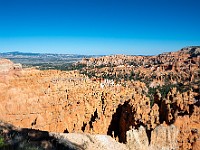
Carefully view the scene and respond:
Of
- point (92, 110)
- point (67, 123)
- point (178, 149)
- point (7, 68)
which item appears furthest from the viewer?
point (7, 68)

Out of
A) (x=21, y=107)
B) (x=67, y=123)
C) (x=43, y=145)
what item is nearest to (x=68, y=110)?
(x=67, y=123)

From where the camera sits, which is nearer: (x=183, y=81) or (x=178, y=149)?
(x=178, y=149)

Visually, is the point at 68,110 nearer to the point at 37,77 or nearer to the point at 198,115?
the point at 37,77

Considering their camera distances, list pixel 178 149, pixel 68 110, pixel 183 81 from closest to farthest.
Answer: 1. pixel 178 149
2. pixel 68 110
3. pixel 183 81

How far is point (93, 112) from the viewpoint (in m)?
57.9

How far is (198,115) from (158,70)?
9752 centimetres

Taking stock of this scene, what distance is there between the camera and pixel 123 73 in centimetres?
14012

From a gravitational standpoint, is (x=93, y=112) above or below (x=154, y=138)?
below

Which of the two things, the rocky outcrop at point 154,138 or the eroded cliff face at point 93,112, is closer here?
the rocky outcrop at point 154,138

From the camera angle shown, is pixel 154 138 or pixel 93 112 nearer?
pixel 154 138

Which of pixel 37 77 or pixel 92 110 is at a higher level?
pixel 37 77

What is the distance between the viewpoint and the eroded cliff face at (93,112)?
34812 mm

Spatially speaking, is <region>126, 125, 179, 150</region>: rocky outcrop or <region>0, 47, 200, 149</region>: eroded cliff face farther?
<region>0, 47, 200, 149</region>: eroded cliff face

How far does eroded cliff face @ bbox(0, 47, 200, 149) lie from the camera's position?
34812mm
